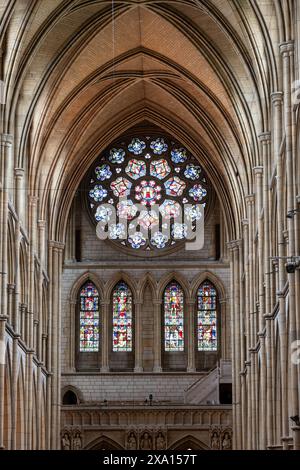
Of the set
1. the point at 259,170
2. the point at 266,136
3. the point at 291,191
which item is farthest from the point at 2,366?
the point at 291,191

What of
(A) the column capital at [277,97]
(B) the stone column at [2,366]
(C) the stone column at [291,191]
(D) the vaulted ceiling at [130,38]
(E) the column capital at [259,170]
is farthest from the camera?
(E) the column capital at [259,170]

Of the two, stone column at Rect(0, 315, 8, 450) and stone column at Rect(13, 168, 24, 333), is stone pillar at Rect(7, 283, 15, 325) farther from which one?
stone column at Rect(0, 315, 8, 450)

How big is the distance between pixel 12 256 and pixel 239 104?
438 inches

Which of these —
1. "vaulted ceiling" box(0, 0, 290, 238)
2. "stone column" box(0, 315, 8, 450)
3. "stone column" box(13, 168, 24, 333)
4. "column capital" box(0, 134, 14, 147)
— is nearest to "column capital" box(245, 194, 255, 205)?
"vaulted ceiling" box(0, 0, 290, 238)

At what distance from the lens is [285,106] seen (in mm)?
33062

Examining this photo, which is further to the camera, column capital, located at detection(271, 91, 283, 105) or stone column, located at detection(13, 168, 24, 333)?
stone column, located at detection(13, 168, 24, 333)

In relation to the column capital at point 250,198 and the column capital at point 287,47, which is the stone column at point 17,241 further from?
the column capital at point 287,47

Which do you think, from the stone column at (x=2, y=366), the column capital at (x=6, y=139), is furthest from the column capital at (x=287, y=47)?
the stone column at (x=2, y=366)

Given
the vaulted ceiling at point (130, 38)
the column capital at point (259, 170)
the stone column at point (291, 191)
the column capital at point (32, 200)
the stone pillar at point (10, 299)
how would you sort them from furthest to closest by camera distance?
the column capital at point (32, 200) → the column capital at point (259, 170) → the stone pillar at point (10, 299) → the vaulted ceiling at point (130, 38) → the stone column at point (291, 191)

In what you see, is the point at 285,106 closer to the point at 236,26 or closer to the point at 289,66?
the point at 289,66

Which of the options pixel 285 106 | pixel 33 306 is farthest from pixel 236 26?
pixel 33 306

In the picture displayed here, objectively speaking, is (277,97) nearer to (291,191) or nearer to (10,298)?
(291,191)

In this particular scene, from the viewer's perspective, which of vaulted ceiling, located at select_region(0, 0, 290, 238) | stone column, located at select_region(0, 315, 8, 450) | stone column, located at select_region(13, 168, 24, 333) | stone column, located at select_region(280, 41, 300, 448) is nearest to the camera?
stone column, located at select_region(280, 41, 300, 448)
